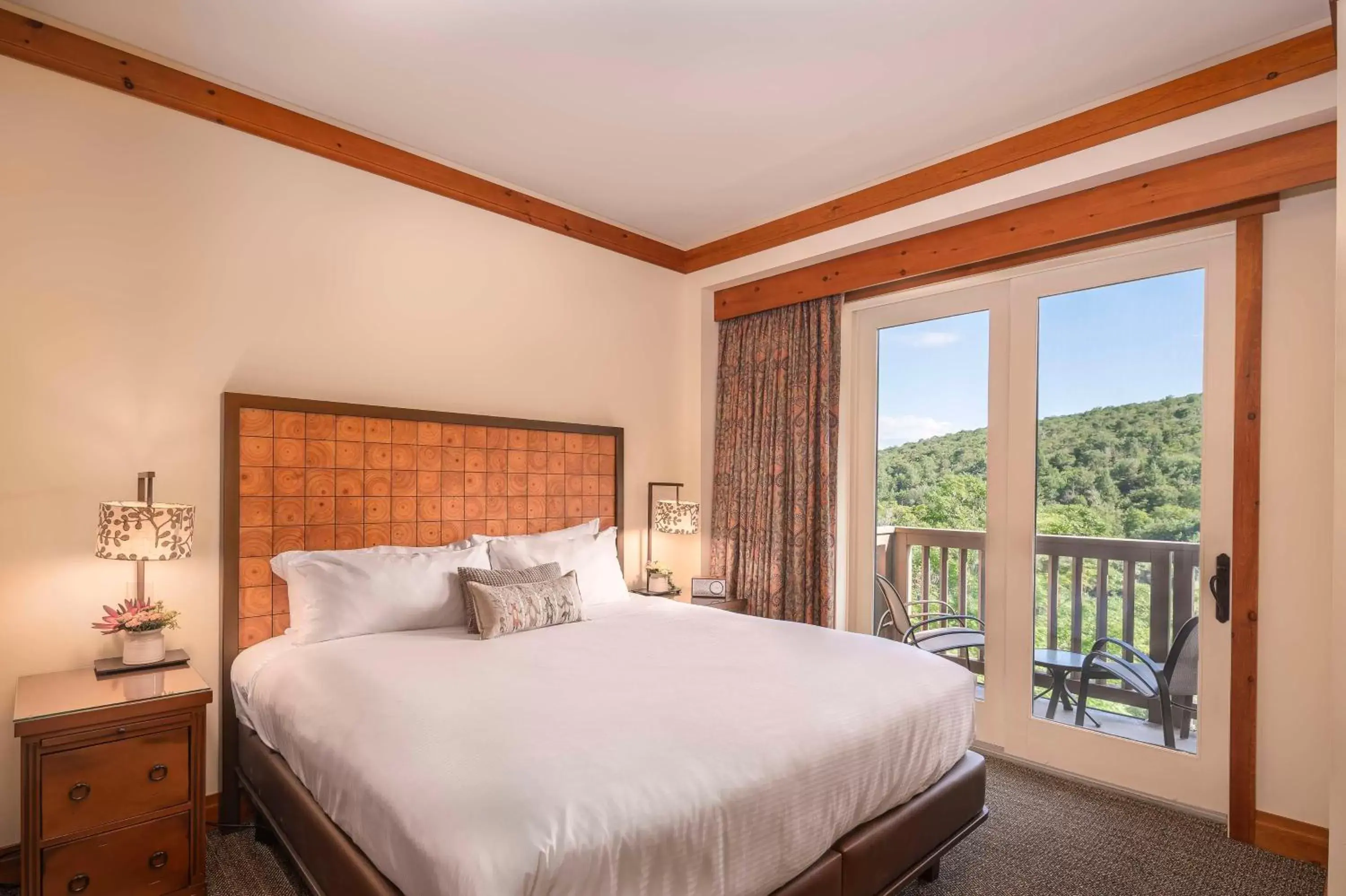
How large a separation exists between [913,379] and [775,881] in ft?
9.35

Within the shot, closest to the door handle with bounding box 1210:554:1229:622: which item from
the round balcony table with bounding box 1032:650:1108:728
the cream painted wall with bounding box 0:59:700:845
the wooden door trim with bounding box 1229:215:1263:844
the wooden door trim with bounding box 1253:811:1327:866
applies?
the wooden door trim with bounding box 1229:215:1263:844

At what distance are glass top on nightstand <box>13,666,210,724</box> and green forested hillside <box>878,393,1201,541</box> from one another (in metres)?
3.35

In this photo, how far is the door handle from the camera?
109 inches

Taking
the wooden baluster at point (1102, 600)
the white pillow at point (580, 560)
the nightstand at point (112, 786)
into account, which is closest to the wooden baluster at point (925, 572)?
the wooden baluster at point (1102, 600)

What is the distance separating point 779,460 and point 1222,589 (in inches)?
85.0

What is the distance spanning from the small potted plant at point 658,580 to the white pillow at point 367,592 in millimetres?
1404

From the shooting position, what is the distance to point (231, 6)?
234cm

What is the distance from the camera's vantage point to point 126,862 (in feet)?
6.85

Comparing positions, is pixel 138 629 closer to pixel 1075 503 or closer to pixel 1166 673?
pixel 1075 503

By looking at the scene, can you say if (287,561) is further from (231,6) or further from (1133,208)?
(1133,208)

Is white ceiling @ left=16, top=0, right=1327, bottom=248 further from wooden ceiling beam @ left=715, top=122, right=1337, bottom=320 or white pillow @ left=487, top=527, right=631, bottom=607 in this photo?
white pillow @ left=487, top=527, right=631, bottom=607

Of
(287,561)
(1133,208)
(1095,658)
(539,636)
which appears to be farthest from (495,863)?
(1133,208)

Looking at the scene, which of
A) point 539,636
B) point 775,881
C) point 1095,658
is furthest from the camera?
point 1095,658

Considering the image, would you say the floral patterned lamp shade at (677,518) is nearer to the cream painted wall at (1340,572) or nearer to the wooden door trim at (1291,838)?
the wooden door trim at (1291,838)
